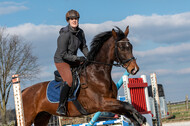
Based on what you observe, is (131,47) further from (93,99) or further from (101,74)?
(93,99)

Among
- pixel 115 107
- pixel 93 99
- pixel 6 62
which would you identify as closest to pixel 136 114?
pixel 115 107

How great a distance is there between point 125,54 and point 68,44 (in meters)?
1.24

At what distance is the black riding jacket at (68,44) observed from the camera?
231 inches

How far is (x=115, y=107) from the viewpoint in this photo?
5508mm

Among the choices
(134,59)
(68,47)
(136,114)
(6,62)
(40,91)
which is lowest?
(136,114)

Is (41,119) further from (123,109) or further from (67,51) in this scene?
(123,109)

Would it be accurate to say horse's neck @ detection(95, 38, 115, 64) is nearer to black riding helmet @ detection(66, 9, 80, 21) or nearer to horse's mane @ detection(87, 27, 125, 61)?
horse's mane @ detection(87, 27, 125, 61)

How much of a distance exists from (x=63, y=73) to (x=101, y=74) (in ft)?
2.67

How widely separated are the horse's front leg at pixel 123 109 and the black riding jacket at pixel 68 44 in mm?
1118

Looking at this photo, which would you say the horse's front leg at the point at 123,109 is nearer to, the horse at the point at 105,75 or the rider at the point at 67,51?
the horse at the point at 105,75

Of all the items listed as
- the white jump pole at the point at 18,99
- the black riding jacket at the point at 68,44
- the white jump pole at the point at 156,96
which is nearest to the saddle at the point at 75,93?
the black riding jacket at the point at 68,44

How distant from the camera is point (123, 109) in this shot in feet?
17.9

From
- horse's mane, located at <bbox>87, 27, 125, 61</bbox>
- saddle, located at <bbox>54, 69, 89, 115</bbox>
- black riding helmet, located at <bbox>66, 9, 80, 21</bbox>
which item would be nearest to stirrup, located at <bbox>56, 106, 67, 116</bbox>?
saddle, located at <bbox>54, 69, 89, 115</bbox>

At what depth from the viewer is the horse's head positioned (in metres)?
5.44
